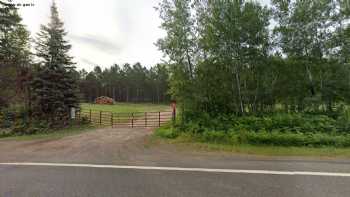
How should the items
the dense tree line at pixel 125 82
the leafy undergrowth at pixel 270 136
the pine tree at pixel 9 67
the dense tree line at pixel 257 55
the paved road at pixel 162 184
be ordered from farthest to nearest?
the dense tree line at pixel 125 82, the pine tree at pixel 9 67, the dense tree line at pixel 257 55, the leafy undergrowth at pixel 270 136, the paved road at pixel 162 184

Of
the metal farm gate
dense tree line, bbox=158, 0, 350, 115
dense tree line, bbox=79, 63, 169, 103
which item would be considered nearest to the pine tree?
the metal farm gate

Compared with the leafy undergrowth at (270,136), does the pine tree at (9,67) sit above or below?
above

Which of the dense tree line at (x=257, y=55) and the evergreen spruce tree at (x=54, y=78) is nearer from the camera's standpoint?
the dense tree line at (x=257, y=55)

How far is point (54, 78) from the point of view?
15.1 metres

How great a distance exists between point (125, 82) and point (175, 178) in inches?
2719

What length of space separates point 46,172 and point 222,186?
147 inches

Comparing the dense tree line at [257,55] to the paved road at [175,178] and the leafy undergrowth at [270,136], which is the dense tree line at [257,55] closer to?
the leafy undergrowth at [270,136]

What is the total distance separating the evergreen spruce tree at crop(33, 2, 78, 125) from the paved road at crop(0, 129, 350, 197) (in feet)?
30.9

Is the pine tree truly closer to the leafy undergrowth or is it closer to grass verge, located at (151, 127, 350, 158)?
the leafy undergrowth

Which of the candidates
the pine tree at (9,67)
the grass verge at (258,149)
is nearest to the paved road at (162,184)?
the grass verge at (258,149)

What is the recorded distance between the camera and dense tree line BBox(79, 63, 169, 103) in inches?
2763

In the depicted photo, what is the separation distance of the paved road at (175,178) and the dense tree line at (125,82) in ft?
205

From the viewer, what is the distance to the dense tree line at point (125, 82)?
70188 mm

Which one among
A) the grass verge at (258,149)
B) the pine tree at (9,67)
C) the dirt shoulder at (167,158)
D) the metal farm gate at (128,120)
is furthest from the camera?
the pine tree at (9,67)
